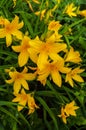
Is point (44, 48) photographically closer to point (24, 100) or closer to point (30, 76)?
point (30, 76)

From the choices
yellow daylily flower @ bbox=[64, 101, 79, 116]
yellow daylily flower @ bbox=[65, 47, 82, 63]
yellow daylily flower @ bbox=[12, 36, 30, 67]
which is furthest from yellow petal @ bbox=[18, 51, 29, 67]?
yellow daylily flower @ bbox=[64, 101, 79, 116]

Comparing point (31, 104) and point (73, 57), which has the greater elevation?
point (73, 57)

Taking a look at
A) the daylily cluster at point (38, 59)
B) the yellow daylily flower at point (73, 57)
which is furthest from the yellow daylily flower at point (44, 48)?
the yellow daylily flower at point (73, 57)

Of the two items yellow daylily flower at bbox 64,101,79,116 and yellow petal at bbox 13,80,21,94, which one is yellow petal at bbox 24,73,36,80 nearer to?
yellow petal at bbox 13,80,21,94

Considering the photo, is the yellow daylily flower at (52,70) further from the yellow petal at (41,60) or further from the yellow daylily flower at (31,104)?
the yellow daylily flower at (31,104)

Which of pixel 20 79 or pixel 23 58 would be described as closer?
pixel 23 58

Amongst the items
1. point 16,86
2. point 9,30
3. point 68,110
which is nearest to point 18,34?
point 9,30

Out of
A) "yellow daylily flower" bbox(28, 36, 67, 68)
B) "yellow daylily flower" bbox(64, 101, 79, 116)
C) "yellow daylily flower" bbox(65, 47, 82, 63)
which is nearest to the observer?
"yellow daylily flower" bbox(28, 36, 67, 68)
